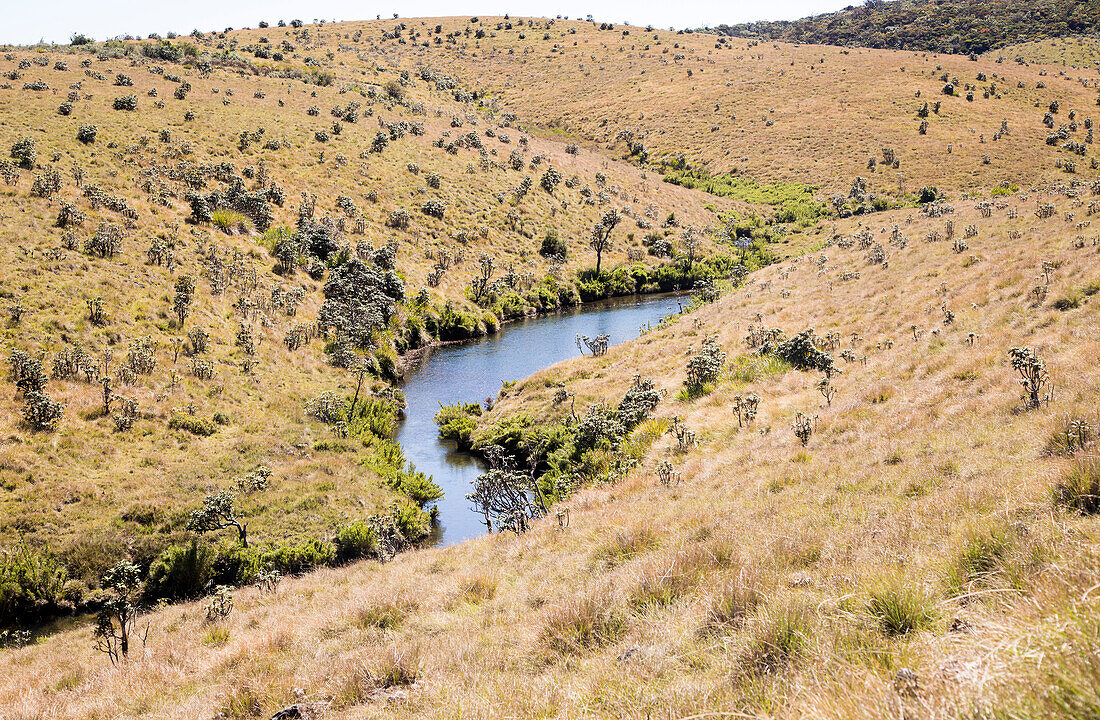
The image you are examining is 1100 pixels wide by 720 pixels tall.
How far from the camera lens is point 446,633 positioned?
806 centimetres

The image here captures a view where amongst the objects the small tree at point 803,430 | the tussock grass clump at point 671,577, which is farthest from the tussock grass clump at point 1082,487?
the small tree at point 803,430

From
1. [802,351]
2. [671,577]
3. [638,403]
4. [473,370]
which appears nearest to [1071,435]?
[671,577]

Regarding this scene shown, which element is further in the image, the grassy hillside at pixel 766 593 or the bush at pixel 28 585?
the bush at pixel 28 585

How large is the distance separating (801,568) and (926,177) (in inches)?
3288

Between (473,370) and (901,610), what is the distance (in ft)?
114

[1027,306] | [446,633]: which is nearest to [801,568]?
[446,633]

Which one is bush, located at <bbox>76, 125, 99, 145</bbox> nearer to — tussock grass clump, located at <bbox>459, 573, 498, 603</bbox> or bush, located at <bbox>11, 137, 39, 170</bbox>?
bush, located at <bbox>11, 137, 39, 170</bbox>

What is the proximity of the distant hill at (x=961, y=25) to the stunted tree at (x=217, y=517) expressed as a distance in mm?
170986

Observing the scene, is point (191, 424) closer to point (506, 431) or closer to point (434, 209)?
point (506, 431)

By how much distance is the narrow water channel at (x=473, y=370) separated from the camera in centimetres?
2530

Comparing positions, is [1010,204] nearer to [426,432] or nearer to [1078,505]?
[426,432]

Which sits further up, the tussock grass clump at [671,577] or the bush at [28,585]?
the tussock grass clump at [671,577]

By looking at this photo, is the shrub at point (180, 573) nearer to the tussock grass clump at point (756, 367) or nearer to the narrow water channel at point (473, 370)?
the narrow water channel at point (473, 370)

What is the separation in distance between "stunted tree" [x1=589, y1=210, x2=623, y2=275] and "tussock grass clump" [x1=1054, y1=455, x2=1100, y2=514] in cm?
5271
